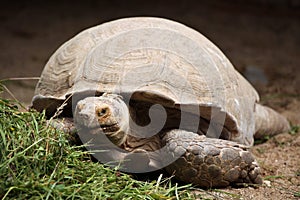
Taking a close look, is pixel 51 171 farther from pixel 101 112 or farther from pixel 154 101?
pixel 154 101

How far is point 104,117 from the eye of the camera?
2768 mm

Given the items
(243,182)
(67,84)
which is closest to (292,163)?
(243,182)

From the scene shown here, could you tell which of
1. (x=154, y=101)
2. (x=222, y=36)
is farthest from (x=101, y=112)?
(x=222, y=36)

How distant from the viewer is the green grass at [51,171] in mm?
2393

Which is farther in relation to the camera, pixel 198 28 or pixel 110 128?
pixel 198 28

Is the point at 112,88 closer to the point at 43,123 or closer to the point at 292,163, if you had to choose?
the point at 43,123

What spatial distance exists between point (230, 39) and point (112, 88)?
4.83m

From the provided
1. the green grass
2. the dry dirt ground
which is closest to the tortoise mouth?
the green grass

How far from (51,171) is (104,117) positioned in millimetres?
Result: 407

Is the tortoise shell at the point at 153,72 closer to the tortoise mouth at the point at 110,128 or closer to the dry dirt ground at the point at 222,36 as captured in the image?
the tortoise mouth at the point at 110,128

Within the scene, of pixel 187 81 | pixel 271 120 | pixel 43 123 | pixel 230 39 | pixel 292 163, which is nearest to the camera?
pixel 43 123

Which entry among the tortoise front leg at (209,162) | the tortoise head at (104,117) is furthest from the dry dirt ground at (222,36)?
the tortoise head at (104,117)

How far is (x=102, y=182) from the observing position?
259 centimetres

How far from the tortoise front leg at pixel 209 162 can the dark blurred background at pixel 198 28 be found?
2521mm
